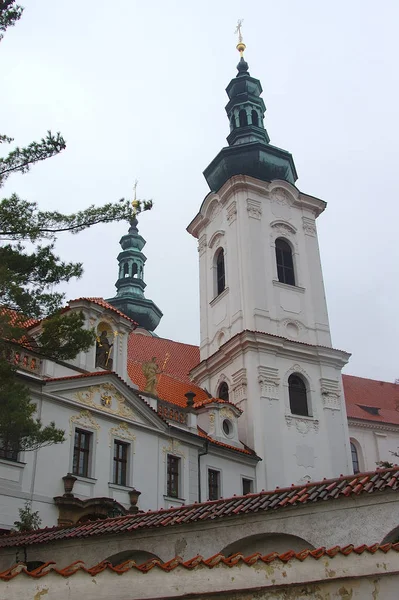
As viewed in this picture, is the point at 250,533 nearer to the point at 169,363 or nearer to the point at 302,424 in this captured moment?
the point at 302,424

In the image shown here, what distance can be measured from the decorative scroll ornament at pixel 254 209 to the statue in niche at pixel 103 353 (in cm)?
1153

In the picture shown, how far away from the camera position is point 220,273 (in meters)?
31.0

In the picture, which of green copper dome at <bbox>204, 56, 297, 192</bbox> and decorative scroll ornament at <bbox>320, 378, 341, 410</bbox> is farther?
green copper dome at <bbox>204, 56, 297, 192</bbox>

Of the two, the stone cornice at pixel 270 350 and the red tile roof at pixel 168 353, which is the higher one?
the red tile roof at pixel 168 353

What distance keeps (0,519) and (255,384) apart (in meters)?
12.6

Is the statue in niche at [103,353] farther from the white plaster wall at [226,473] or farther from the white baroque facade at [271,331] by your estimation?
the white baroque facade at [271,331]

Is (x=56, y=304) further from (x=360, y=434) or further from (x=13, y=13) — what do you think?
(x=360, y=434)

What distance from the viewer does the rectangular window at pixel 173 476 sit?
64.7 ft

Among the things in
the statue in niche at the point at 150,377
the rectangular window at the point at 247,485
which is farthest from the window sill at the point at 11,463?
the rectangular window at the point at 247,485

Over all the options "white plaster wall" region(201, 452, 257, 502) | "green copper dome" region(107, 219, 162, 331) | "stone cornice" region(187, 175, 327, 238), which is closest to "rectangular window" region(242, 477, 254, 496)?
"white plaster wall" region(201, 452, 257, 502)

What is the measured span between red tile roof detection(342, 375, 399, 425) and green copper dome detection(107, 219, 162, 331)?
12.2 m

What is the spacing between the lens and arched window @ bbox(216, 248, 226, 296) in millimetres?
30516

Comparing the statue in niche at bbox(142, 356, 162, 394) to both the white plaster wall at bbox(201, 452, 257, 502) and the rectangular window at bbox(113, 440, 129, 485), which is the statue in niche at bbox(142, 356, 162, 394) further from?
the white plaster wall at bbox(201, 452, 257, 502)

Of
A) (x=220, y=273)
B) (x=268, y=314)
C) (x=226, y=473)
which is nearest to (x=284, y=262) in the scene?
(x=220, y=273)
